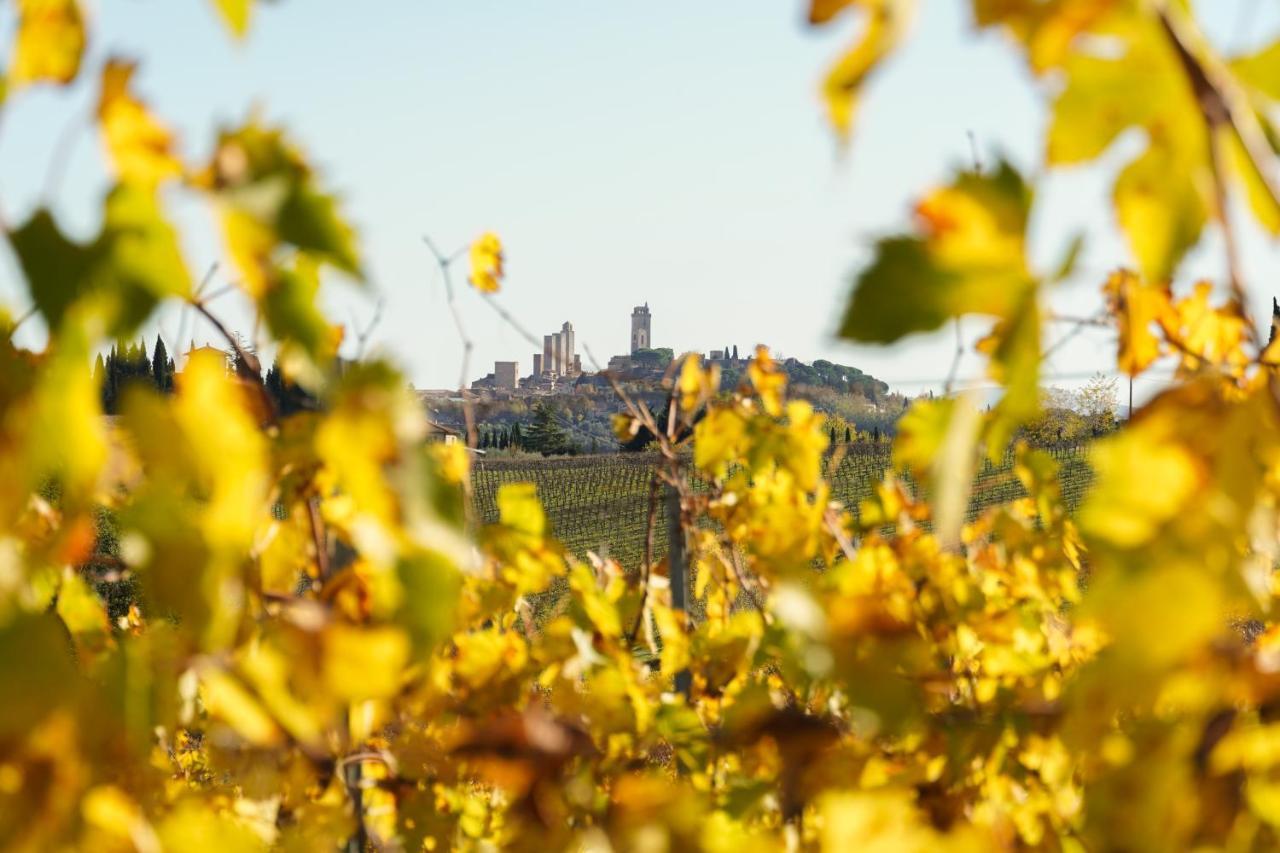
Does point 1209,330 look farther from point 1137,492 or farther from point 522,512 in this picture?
point 1137,492

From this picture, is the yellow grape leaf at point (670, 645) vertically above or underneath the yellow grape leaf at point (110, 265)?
underneath

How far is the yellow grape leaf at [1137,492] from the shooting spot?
498 mm

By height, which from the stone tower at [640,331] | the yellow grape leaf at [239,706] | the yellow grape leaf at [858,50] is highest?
the stone tower at [640,331]

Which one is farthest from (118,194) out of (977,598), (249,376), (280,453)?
(977,598)

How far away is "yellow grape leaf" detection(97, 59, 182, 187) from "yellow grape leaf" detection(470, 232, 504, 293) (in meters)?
2.21

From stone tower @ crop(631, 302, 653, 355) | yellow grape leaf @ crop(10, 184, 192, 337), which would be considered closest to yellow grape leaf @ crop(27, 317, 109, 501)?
yellow grape leaf @ crop(10, 184, 192, 337)

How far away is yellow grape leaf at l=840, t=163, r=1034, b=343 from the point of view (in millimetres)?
518

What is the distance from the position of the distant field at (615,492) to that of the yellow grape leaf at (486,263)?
16983 millimetres

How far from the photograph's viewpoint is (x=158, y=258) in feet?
1.77

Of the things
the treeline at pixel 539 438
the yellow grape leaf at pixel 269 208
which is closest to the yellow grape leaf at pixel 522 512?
the yellow grape leaf at pixel 269 208

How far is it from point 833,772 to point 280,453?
20.7 inches

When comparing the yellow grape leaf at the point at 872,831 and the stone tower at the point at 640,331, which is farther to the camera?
the stone tower at the point at 640,331

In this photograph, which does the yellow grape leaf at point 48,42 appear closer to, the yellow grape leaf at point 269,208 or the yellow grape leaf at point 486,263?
the yellow grape leaf at point 269,208

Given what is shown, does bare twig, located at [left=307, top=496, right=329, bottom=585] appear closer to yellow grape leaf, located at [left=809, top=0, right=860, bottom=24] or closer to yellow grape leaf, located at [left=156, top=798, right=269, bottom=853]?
yellow grape leaf, located at [left=156, top=798, right=269, bottom=853]
